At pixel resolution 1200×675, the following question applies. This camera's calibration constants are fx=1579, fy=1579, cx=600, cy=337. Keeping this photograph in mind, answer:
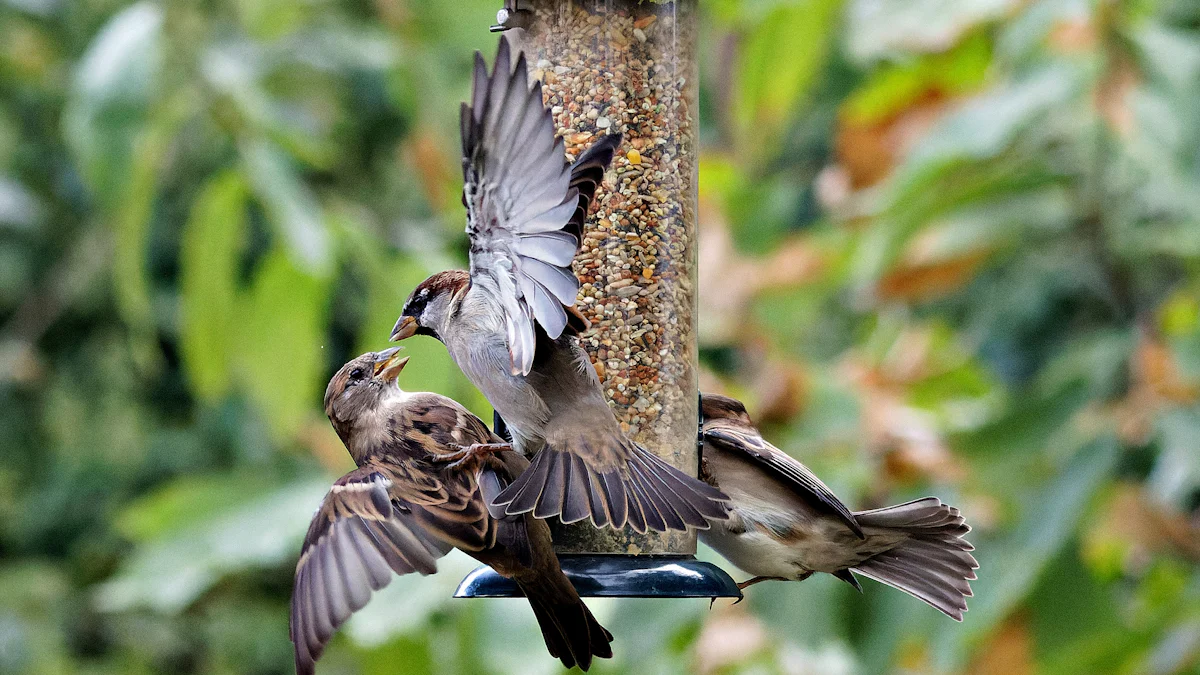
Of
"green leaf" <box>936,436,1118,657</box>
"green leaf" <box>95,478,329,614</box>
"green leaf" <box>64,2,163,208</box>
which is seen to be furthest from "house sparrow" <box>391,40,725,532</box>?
"green leaf" <box>936,436,1118,657</box>

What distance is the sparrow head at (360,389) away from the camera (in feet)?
13.5

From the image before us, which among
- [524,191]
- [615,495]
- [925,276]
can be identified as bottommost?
[925,276]

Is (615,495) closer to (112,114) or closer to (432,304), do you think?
(432,304)

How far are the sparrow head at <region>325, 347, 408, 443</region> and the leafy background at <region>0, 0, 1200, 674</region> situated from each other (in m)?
0.87

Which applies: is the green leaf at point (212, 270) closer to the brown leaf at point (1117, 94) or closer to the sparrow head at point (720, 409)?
the sparrow head at point (720, 409)

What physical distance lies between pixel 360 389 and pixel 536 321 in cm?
92

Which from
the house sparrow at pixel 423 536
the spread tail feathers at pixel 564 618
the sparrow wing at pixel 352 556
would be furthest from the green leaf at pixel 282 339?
the spread tail feathers at pixel 564 618

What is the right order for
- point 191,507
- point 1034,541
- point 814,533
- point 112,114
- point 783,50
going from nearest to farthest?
point 814,533
point 112,114
point 1034,541
point 783,50
point 191,507

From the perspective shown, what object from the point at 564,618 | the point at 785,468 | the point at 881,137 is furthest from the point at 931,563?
the point at 881,137

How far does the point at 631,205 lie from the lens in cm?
399

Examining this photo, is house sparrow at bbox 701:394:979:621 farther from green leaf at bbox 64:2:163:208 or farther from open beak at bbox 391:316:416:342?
green leaf at bbox 64:2:163:208

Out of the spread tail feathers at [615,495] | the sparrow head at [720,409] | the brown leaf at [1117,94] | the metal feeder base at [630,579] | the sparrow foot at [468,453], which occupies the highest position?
the brown leaf at [1117,94]

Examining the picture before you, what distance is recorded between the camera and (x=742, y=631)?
578cm

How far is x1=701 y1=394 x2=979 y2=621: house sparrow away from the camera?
396 cm
